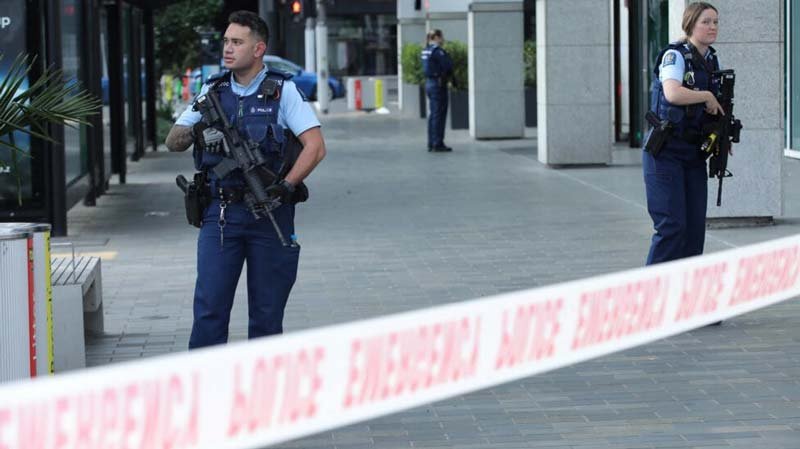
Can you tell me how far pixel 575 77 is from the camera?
1964 cm

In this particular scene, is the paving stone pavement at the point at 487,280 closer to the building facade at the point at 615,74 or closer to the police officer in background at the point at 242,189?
the building facade at the point at 615,74

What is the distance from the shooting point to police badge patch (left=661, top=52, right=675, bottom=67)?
27.2 ft

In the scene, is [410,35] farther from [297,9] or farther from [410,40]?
[297,9]

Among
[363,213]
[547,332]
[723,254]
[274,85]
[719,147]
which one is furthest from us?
[363,213]

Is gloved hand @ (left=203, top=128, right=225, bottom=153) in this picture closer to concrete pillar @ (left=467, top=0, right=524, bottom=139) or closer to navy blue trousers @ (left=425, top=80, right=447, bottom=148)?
navy blue trousers @ (left=425, top=80, right=447, bottom=148)

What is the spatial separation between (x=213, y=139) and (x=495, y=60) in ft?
65.4

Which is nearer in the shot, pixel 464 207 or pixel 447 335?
pixel 447 335

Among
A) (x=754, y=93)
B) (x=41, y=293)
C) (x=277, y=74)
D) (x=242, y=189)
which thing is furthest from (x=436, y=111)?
(x=242, y=189)

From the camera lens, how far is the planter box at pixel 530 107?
31.0 m

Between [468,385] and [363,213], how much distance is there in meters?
11.0

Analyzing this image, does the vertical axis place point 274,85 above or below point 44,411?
above

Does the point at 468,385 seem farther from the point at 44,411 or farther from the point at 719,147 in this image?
the point at 719,147

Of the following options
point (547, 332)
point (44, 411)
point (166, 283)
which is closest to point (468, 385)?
point (547, 332)

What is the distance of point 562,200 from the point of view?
52.0 ft
